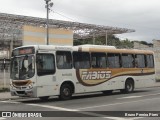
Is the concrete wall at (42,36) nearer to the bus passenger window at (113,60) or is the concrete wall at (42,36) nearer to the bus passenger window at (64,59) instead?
the bus passenger window at (113,60)

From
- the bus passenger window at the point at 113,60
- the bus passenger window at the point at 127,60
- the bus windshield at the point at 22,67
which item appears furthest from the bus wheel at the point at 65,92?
the bus passenger window at the point at 127,60

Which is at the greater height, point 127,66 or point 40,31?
point 40,31

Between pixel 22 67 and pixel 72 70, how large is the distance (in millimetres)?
2886

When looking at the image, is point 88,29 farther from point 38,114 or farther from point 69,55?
point 38,114

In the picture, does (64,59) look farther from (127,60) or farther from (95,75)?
(127,60)

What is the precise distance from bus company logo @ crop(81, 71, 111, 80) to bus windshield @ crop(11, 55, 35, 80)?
11.8 feet

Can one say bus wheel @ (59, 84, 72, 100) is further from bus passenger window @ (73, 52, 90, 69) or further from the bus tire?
the bus tire

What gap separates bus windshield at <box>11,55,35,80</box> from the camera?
20234mm

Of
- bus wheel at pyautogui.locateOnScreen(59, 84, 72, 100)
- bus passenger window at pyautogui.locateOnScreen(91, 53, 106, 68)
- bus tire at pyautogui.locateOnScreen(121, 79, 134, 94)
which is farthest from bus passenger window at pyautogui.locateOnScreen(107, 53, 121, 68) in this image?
bus wheel at pyautogui.locateOnScreen(59, 84, 72, 100)

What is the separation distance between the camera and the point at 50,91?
2080cm

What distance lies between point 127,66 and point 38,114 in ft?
39.2

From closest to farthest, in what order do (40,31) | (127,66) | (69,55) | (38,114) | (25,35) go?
1. (38,114)
2. (69,55)
3. (127,66)
4. (25,35)
5. (40,31)

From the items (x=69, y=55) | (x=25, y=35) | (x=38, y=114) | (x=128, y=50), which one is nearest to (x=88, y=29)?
(x=25, y=35)

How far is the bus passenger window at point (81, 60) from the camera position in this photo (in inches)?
879
